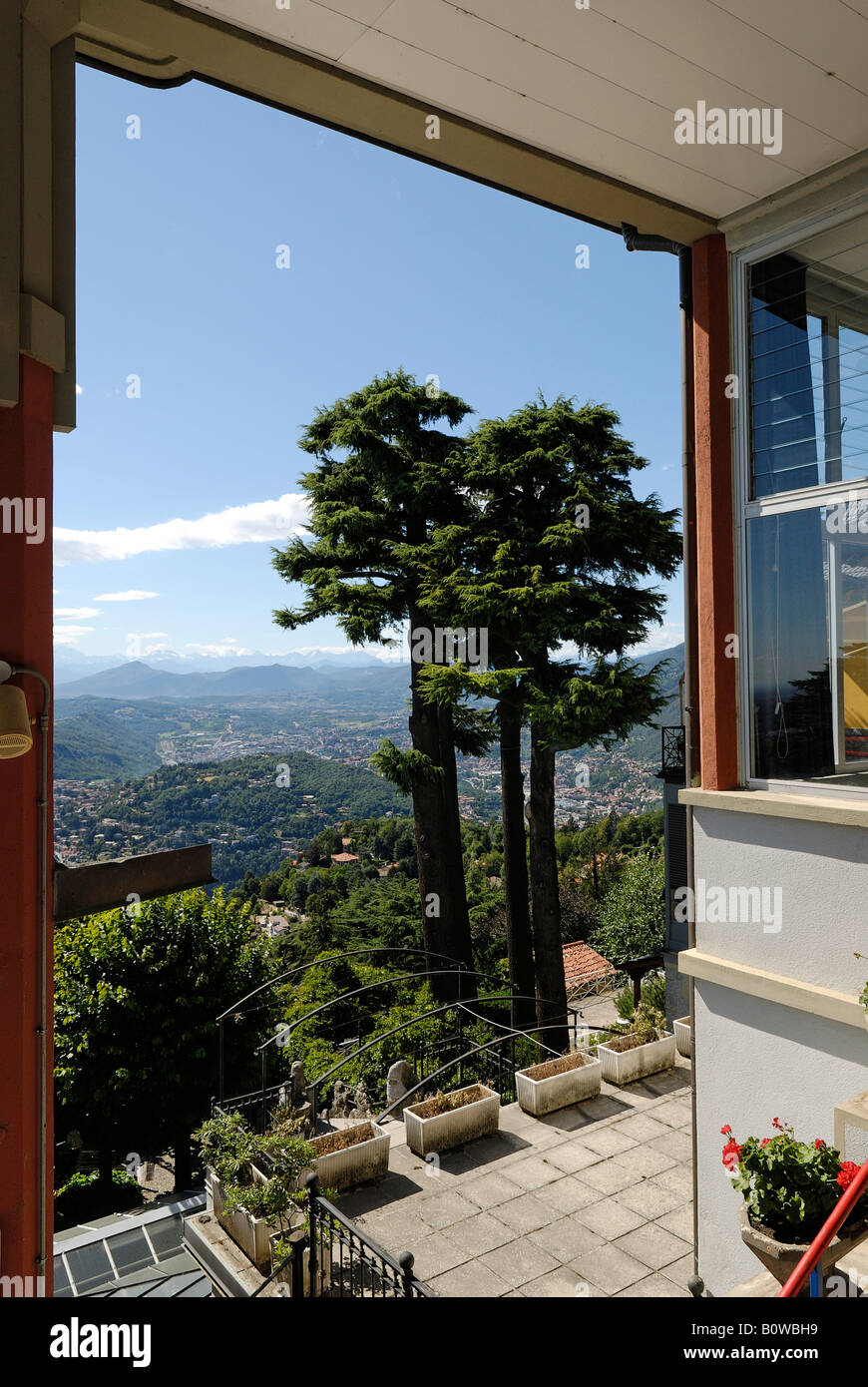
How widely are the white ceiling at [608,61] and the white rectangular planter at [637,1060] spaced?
840cm

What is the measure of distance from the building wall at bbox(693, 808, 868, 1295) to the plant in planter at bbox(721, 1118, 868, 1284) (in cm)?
44

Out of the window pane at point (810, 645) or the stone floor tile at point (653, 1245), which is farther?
the stone floor tile at point (653, 1245)

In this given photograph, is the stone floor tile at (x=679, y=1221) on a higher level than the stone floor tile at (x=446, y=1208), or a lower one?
higher

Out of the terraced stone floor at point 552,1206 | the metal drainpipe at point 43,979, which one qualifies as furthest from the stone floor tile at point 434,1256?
the metal drainpipe at point 43,979

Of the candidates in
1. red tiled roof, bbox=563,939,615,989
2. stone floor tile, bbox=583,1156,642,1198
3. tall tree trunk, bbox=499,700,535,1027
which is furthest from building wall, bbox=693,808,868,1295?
red tiled roof, bbox=563,939,615,989

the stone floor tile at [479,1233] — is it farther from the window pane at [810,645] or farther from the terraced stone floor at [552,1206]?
the window pane at [810,645]

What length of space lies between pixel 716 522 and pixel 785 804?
1.48m

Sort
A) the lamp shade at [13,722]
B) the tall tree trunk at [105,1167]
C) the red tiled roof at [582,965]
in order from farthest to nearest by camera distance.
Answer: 1. the red tiled roof at [582,965]
2. the tall tree trunk at [105,1167]
3. the lamp shade at [13,722]

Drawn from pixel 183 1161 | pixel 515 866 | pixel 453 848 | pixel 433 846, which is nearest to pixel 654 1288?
pixel 515 866

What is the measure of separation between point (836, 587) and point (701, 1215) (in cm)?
325

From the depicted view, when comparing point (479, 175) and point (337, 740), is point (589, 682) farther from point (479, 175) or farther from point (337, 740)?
point (337, 740)

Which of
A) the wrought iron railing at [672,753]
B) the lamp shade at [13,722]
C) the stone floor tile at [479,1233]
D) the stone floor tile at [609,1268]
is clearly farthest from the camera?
the wrought iron railing at [672,753]

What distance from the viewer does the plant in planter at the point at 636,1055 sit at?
9.04 m

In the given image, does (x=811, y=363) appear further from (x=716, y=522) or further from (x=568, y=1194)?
(x=568, y=1194)
